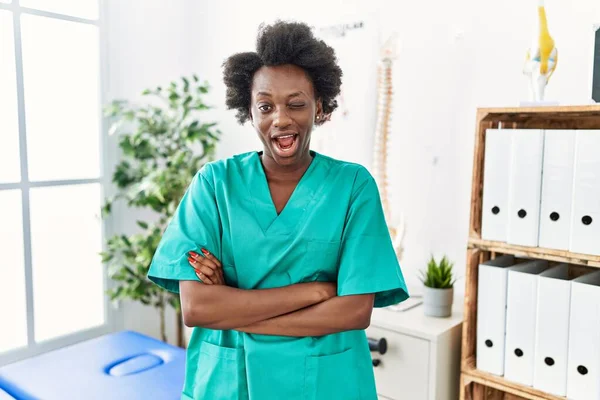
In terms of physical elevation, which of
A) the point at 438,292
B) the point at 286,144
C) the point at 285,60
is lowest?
the point at 438,292

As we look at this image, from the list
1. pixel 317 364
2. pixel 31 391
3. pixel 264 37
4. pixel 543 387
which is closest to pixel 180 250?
pixel 317 364

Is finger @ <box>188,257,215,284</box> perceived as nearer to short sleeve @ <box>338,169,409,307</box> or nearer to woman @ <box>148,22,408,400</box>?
woman @ <box>148,22,408,400</box>

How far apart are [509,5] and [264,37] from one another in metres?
1.13

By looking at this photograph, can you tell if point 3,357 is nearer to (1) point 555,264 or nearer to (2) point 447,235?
(2) point 447,235

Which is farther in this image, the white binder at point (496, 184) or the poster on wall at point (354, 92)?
the poster on wall at point (354, 92)

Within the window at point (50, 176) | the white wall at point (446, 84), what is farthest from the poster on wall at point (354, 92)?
the window at point (50, 176)

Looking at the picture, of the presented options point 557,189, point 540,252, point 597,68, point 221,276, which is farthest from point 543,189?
point 221,276

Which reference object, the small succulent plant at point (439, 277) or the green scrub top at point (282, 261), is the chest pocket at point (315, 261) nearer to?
the green scrub top at point (282, 261)

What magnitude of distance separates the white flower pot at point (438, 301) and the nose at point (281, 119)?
97 cm

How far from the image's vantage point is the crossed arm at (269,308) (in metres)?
1.08

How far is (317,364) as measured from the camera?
1.08 meters

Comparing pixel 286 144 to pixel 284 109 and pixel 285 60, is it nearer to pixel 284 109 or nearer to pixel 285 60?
Answer: pixel 284 109

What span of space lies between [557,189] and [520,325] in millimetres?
399

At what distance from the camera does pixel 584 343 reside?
57.1 inches
